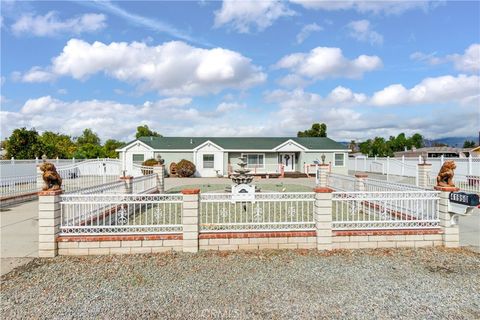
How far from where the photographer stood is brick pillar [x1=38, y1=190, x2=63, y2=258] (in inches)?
239

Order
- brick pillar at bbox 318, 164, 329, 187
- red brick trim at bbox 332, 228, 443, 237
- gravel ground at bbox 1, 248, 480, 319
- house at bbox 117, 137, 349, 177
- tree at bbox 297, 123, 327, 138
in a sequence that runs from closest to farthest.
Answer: gravel ground at bbox 1, 248, 480, 319 < red brick trim at bbox 332, 228, 443, 237 < brick pillar at bbox 318, 164, 329, 187 < house at bbox 117, 137, 349, 177 < tree at bbox 297, 123, 327, 138

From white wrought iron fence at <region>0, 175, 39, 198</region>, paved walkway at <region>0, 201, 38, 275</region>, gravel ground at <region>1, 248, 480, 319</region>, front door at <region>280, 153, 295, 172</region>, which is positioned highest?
front door at <region>280, 153, 295, 172</region>

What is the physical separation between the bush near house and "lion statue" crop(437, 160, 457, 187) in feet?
75.0

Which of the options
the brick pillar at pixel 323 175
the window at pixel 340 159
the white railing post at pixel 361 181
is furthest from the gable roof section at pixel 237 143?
the white railing post at pixel 361 181

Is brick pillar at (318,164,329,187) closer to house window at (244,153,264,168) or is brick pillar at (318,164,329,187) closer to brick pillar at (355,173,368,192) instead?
brick pillar at (355,173,368,192)

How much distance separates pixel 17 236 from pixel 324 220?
24.7 feet

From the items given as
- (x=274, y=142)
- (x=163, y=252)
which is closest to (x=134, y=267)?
(x=163, y=252)

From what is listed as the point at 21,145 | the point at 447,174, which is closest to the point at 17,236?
the point at 447,174

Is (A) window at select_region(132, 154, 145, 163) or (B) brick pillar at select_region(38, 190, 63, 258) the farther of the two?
(A) window at select_region(132, 154, 145, 163)

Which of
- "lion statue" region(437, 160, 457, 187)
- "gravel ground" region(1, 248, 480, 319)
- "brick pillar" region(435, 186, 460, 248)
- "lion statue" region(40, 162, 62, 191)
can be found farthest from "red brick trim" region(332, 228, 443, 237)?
"lion statue" region(40, 162, 62, 191)

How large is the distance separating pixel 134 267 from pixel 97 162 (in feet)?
68.8

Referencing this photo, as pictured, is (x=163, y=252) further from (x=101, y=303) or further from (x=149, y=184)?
(x=149, y=184)

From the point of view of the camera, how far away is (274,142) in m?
32.2

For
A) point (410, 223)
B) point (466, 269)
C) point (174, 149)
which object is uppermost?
point (174, 149)
